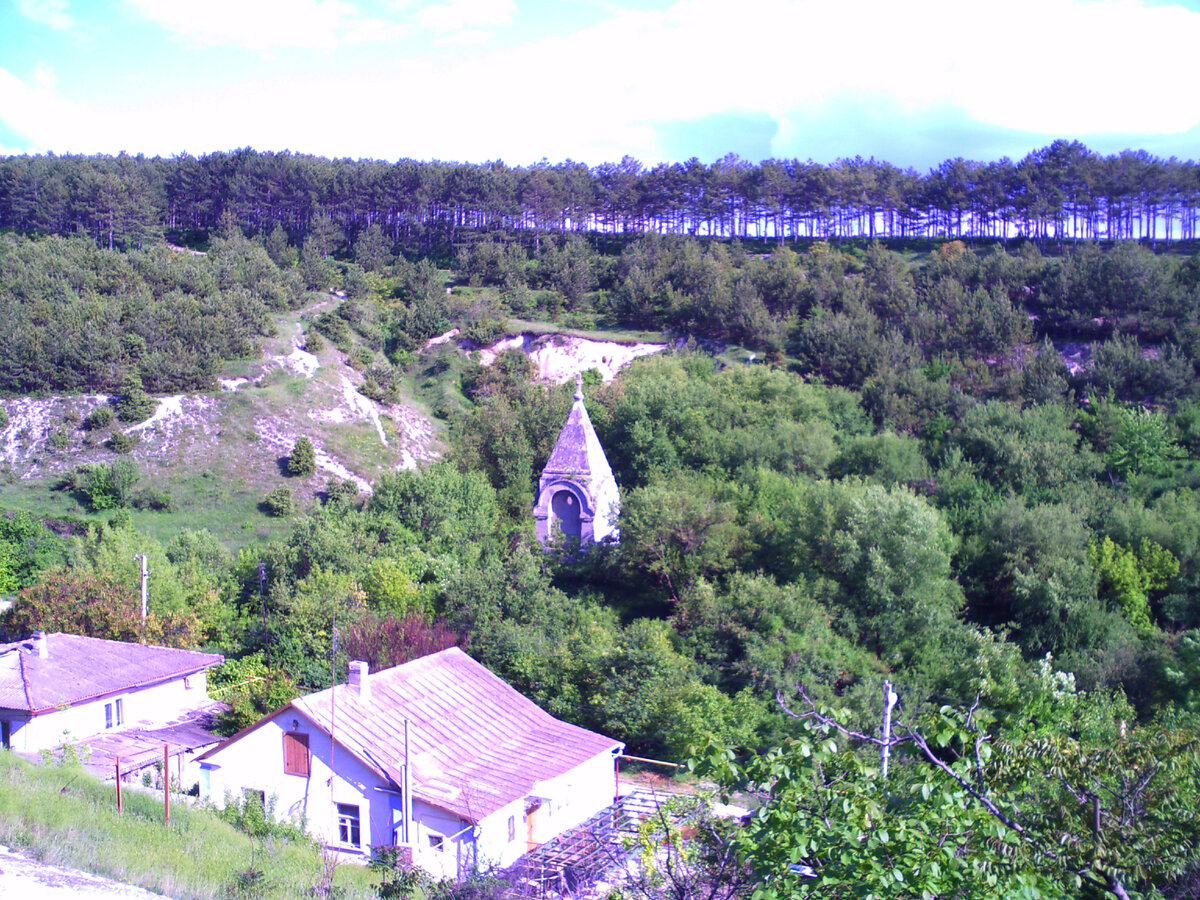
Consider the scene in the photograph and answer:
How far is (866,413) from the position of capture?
44250 mm

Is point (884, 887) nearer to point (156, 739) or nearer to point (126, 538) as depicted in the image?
point (156, 739)

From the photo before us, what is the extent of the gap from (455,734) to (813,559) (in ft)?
42.8

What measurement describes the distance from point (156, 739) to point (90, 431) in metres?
30.2

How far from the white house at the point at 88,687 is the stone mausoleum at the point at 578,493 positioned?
418 inches

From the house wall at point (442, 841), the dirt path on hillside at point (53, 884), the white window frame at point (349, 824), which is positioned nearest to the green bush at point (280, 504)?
the white window frame at point (349, 824)

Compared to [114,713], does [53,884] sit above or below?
above

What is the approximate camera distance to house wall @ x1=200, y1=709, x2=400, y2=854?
1650 cm

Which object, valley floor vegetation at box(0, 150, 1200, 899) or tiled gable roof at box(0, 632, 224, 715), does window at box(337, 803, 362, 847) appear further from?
tiled gable roof at box(0, 632, 224, 715)

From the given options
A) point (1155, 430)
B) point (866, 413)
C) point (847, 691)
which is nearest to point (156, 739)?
point (847, 691)

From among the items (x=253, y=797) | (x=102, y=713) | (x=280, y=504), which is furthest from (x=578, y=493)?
(x=280, y=504)

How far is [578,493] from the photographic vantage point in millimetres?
29797

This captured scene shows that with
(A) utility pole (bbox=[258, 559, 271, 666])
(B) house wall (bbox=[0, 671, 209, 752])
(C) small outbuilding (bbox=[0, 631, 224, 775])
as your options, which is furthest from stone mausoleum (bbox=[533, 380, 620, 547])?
(B) house wall (bbox=[0, 671, 209, 752])

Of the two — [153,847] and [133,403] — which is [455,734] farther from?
[133,403]

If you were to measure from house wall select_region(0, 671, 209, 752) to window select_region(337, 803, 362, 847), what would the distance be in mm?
7297
